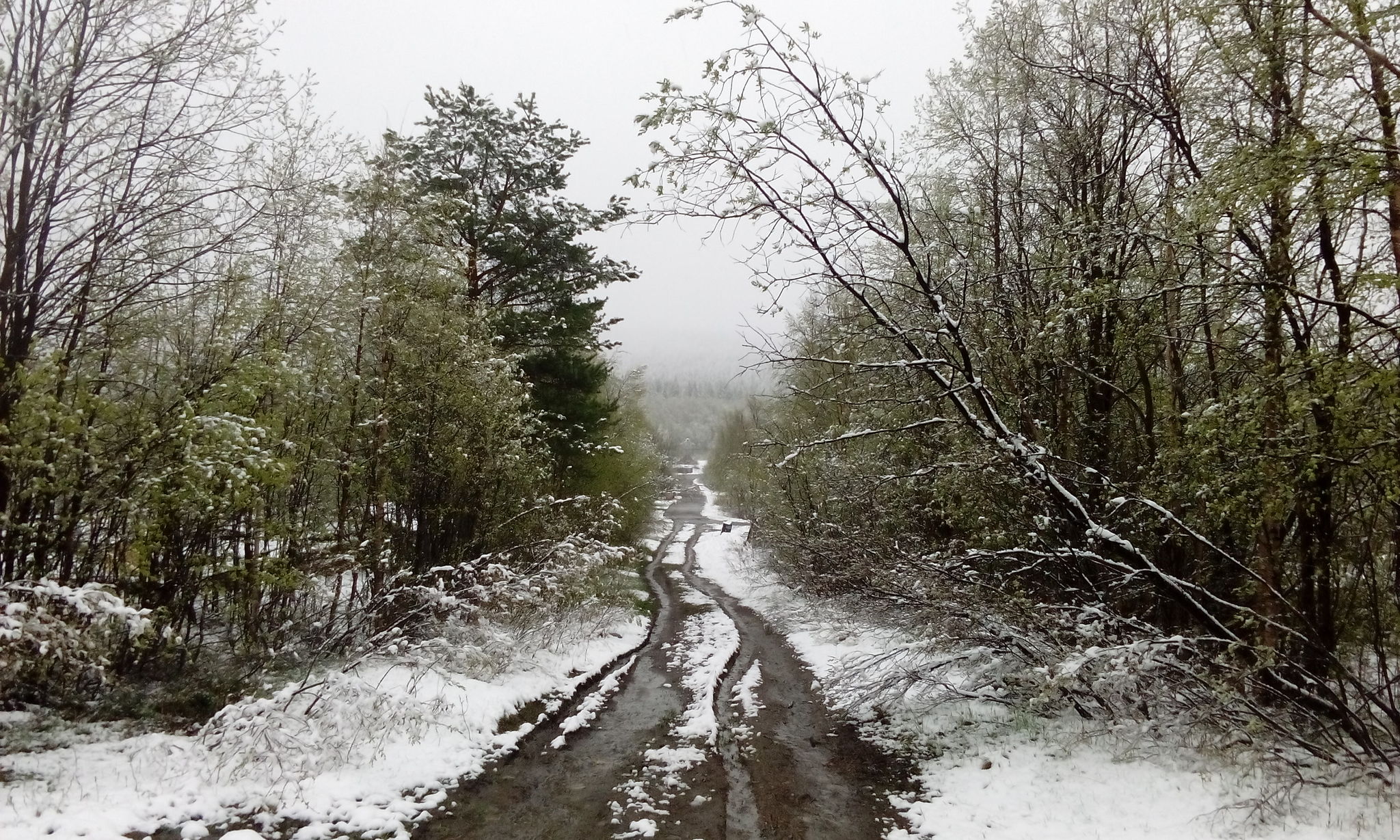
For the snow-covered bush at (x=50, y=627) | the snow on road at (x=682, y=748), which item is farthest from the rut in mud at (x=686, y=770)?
the snow-covered bush at (x=50, y=627)

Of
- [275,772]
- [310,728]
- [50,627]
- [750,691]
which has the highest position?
[50,627]

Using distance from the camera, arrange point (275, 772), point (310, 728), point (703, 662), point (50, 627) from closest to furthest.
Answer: point (50, 627) → point (275, 772) → point (310, 728) → point (703, 662)

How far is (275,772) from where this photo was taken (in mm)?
5504

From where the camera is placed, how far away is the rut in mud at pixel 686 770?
541 cm

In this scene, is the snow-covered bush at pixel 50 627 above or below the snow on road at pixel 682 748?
above

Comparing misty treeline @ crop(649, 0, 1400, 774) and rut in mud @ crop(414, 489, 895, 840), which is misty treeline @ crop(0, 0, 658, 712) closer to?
rut in mud @ crop(414, 489, 895, 840)

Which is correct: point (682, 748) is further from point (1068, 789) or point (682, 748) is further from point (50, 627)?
point (50, 627)

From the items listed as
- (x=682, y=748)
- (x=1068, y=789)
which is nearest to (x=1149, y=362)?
(x=1068, y=789)

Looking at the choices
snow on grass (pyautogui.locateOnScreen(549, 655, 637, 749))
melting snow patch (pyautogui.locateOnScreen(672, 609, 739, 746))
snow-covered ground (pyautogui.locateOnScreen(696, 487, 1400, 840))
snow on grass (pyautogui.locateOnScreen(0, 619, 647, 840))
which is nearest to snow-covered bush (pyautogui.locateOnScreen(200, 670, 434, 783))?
snow on grass (pyautogui.locateOnScreen(0, 619, 647, 840))

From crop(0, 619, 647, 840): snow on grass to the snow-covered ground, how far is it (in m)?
4.18

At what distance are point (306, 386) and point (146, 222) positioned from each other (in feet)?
9.14

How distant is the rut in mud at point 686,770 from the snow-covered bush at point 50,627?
2.82m

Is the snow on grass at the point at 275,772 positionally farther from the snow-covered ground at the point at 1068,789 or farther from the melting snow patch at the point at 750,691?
the snow-covered ground at the point at 1068,789

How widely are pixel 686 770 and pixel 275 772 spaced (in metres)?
3.66
